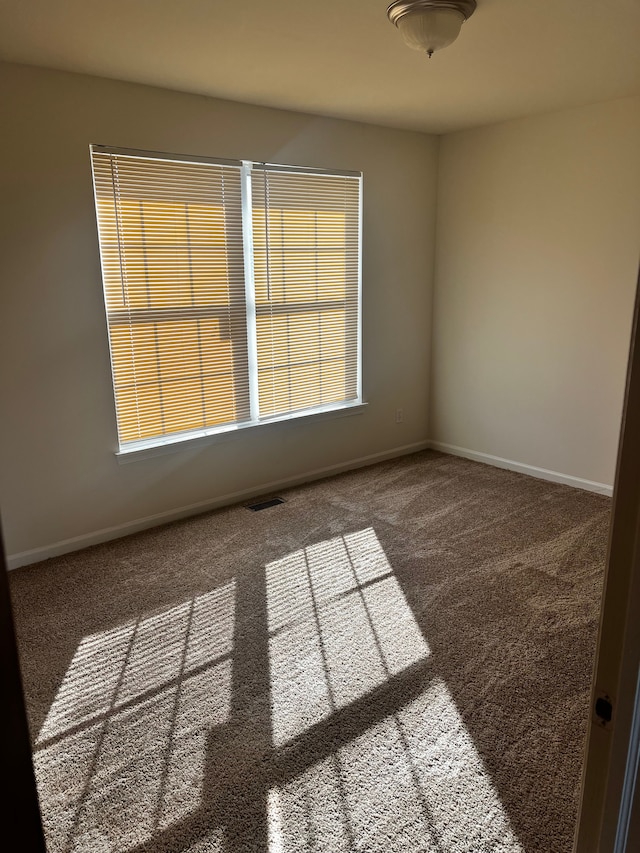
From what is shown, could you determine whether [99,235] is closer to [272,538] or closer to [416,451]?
[272,538]

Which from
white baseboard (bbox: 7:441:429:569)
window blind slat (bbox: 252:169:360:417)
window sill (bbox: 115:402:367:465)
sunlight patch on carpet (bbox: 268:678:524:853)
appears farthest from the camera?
window blind slat (bbox: 252:169:360:417)

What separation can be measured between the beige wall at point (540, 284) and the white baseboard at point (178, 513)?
0.93 meters

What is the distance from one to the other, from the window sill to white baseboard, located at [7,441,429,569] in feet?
1.28

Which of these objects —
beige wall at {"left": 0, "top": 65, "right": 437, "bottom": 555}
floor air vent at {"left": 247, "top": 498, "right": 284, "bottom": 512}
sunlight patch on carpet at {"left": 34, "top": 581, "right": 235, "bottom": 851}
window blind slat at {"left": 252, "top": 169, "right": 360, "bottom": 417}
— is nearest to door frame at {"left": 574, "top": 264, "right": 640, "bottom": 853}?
sunlight patch on carpet at {"left": 34, "top": 581, "right": 235, "bottom": 851}

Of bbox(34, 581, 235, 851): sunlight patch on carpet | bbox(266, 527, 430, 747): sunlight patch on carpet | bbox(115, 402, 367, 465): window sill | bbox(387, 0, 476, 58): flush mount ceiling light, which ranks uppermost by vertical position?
bbox(387, 0, 476, 58): flush mount ceiling light

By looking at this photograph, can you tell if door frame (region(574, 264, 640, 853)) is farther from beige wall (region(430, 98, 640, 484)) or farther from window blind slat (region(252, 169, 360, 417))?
window blind slat (region(252, 169, 360, 417))

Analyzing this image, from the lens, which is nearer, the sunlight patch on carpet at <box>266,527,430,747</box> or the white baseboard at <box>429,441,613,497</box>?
the sunlight patch on carpet at <box>266,527,430,747</box>

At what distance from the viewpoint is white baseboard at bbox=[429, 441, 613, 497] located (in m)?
4.16

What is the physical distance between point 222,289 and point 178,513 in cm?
144

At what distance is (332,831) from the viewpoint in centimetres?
168

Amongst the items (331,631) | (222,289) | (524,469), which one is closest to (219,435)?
(222,289)

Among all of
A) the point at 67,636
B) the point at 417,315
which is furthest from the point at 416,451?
the point at 67,636

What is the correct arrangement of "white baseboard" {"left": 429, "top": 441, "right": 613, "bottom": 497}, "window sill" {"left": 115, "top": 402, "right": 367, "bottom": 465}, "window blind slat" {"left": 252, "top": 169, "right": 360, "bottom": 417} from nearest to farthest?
"window sill" {"left": 115, "top": 402, "right": 367, "bottom": 465}, "window blind slat" {"left": 252, "top": 169, "right": 360, "bottom": 417}, "white baseboard" {"left": 429, "top": 441, "right": 613, "bottom": 497}

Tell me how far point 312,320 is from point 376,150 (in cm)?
133
